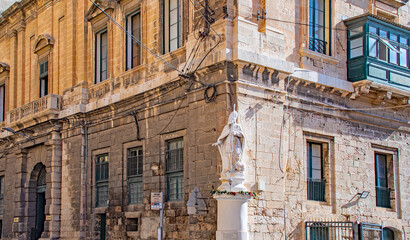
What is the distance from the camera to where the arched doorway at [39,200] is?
79.9 ft

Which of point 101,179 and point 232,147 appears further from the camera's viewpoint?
point 101,179

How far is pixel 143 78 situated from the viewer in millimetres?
19219

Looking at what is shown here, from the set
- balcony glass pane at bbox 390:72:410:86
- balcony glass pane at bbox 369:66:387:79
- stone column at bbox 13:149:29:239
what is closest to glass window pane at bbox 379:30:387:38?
balcony glass pane at bbox 369:66:387:79

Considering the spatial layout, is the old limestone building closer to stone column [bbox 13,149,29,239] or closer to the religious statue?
stone column [bbox 13,149,29,239]

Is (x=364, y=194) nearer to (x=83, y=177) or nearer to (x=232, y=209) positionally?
(x=232, y=209)

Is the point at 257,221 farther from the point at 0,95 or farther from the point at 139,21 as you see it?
the point at 0,95

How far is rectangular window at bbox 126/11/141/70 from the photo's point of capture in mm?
19969

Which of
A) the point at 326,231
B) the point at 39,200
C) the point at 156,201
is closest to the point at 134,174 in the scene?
the point at 156,201

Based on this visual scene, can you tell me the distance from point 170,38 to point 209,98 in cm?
332

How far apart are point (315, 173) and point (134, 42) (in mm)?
7160

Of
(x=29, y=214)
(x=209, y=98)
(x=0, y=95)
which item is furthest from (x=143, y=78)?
(x=0, y=95)

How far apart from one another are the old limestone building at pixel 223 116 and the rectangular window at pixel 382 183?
0.06 m

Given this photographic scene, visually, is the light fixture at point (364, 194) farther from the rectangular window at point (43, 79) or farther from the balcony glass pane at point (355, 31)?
the rectangular window at point (43, 79)

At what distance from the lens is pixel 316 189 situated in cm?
1772
